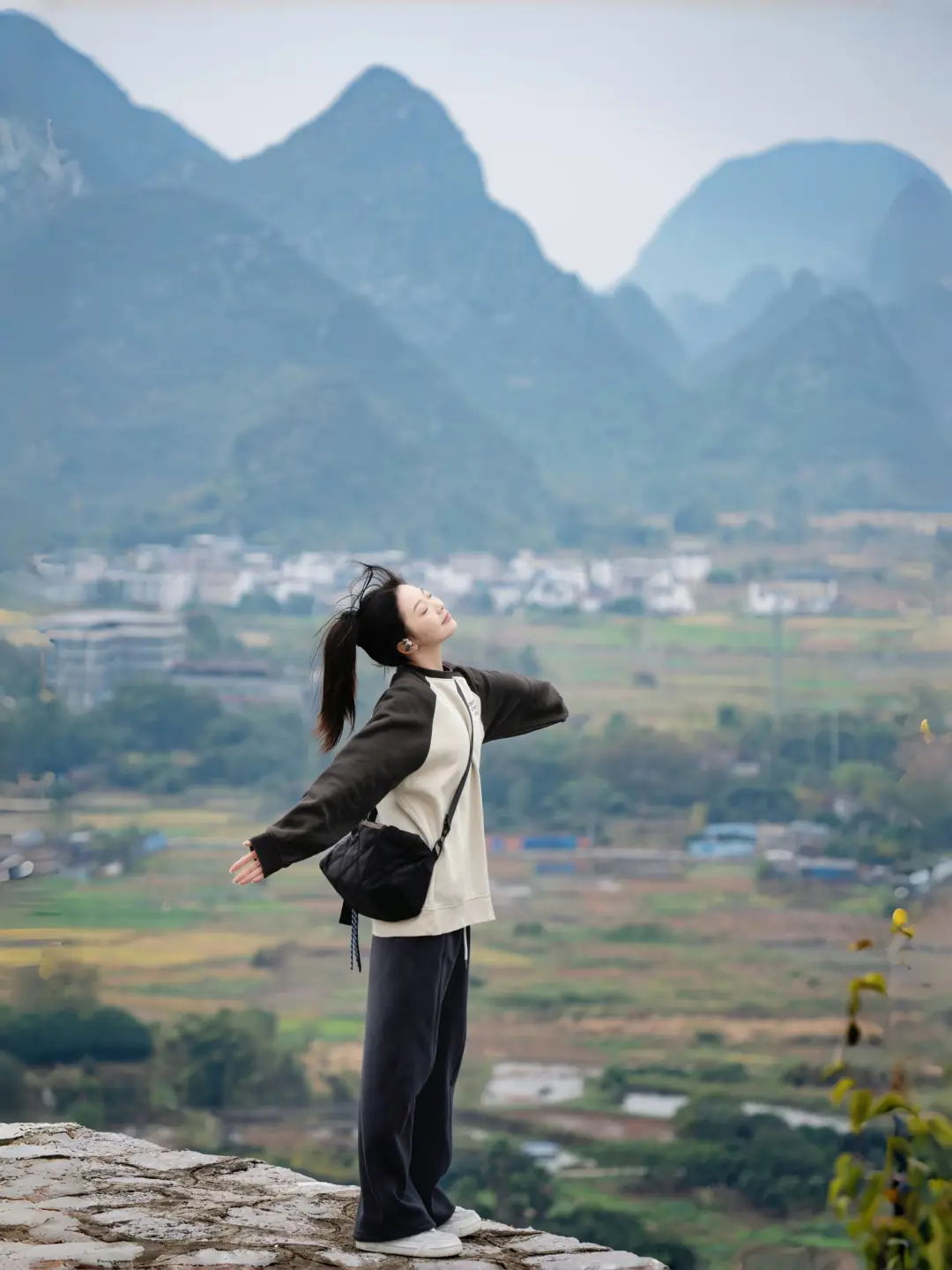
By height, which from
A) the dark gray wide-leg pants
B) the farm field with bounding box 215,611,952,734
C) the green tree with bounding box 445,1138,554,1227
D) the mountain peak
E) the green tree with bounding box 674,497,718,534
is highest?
the mountain peak

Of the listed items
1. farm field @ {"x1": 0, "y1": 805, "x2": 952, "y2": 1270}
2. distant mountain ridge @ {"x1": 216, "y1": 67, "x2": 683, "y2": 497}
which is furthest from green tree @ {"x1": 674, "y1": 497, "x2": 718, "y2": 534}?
farm field @ {"x1": 0, "y1": 805, "x2": 952, "y2": 1270}

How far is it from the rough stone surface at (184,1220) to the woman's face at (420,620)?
34.5 inches

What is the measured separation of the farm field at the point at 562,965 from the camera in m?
26.3

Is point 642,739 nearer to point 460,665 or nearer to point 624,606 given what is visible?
point 624,606

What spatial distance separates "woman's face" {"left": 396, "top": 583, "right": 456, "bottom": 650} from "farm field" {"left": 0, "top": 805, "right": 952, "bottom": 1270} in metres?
24.6

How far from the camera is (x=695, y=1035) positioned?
27.4 meters

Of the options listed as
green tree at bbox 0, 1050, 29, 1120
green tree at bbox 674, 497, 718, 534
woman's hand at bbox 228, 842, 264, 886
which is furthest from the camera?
green tree at bbox 674, 497, 718, 534

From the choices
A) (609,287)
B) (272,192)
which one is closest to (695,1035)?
(609,287)

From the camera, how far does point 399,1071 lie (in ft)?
7.04

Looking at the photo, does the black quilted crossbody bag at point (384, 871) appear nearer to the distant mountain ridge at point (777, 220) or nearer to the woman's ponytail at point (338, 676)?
the woman's ponytail at point (338, 676)

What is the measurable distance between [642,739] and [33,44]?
1876 cm

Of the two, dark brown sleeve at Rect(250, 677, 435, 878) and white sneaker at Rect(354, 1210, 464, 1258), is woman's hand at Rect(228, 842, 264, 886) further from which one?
white sneaker at Rect(354, 1210, 464, 1258)

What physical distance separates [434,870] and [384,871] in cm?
8

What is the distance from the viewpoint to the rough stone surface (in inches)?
87.0
